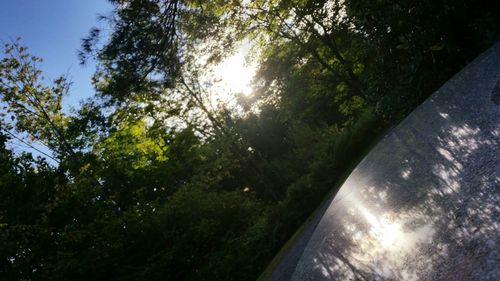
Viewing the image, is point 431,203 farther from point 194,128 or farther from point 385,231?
point 194,128

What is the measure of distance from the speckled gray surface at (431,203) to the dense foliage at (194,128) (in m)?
1.20

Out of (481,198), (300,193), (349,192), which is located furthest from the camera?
(300,193)

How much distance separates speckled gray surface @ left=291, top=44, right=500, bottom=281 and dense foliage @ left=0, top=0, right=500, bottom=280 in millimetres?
1202

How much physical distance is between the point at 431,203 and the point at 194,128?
699 inches

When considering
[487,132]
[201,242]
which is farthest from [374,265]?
[201,242]

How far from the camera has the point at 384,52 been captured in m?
7.46

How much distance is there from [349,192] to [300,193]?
354 centimetres

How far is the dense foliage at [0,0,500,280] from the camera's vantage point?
273 inches

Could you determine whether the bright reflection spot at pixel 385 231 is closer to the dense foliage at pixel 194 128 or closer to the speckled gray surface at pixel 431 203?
the speckled gray surface at pixel 431 203

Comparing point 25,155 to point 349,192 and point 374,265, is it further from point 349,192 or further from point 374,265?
point 374,265

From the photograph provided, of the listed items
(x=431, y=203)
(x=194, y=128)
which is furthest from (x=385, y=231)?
(x=194, y=128)

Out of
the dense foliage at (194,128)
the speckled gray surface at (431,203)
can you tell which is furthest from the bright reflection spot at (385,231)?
the dense foliage at (194,128)

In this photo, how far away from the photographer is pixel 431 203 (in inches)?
147

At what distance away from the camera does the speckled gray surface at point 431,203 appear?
283cm
